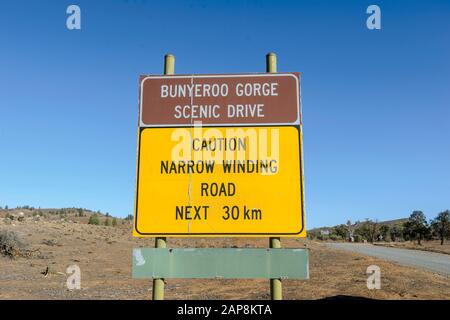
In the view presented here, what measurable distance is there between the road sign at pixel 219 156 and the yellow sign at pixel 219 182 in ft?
0.04

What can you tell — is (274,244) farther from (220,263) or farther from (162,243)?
(162,243)

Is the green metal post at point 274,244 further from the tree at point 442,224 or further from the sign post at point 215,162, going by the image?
the tree at point 442,224

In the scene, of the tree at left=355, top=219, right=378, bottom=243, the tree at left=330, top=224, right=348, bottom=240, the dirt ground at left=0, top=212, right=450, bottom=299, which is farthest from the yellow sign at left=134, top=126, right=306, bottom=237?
the tree at left=330, top=224, right=348, bottom=240

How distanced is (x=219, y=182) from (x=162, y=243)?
1074mm

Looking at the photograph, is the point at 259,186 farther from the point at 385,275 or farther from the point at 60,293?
the point at 385,275

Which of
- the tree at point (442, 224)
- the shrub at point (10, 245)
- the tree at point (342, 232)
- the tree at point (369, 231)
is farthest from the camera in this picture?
the tree at point (342, 232)

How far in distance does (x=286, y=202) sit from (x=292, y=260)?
72 centimetres

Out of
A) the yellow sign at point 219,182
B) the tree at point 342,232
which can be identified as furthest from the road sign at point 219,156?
the tree at point 342,232

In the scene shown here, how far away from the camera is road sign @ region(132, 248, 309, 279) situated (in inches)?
188

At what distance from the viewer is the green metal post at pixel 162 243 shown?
4.88 m

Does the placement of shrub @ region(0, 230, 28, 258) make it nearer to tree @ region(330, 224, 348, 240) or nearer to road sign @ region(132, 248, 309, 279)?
road sign @ region(132, 248, 309, 279)

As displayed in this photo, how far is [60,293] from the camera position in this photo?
14.3 meters

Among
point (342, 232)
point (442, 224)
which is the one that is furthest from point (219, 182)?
point (342, 232)
